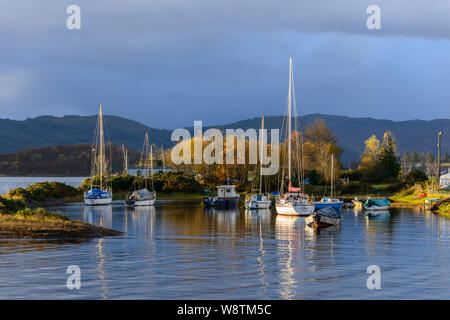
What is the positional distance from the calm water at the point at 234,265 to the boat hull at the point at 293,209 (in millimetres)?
18242

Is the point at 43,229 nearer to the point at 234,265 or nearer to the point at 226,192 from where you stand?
the point at 234,265

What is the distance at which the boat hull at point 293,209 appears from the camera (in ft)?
213

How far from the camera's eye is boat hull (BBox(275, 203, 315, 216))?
6494 cm

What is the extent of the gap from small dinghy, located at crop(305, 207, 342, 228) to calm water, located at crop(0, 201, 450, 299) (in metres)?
5.06

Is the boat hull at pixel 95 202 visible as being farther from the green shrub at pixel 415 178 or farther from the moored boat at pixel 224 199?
the green shrub at pixel 415 178

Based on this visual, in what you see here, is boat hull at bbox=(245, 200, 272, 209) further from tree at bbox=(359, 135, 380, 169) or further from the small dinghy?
tree at bbox=(359, 135, 380, 169)

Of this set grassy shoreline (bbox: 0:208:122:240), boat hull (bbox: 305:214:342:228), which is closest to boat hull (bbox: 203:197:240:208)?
boat hull (bbox: 305:214:342:228)

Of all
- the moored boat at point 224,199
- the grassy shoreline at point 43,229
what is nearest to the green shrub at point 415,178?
the moored boat at point 224,199

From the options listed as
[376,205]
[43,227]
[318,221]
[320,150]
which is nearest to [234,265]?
[43,227]

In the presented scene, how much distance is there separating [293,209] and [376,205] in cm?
1559

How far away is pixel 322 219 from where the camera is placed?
172 feet

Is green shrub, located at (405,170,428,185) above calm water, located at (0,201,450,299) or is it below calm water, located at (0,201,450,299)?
above

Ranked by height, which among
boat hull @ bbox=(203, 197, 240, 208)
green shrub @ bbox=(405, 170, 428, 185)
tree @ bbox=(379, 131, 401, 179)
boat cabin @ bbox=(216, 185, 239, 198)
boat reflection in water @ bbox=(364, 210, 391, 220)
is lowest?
boat reflection in water @ bbox=(364, 210, 391, 220)
